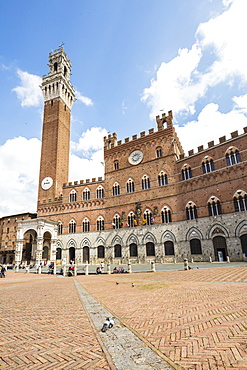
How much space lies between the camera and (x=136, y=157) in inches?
1380

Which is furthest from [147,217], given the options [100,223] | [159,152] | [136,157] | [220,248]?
[220,248]

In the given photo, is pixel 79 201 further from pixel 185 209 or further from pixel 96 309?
pixel 96 309

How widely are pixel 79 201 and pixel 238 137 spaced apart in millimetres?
25817

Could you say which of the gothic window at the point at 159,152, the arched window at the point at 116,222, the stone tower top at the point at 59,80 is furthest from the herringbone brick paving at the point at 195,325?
the stone tower top at the point at 59,80

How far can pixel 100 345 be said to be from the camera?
400cm

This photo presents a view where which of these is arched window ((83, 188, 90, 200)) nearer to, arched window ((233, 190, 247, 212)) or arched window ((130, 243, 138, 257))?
arched window ((130, 243, 138, 257))

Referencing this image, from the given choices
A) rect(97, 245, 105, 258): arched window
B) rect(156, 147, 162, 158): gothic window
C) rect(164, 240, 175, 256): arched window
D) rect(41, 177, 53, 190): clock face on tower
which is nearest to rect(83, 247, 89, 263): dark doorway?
rect(97, 245, 105, 258): arched window

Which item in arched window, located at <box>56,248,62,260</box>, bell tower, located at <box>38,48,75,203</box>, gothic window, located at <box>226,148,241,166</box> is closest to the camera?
gothic window, located at <box>226,148,241,166</box>

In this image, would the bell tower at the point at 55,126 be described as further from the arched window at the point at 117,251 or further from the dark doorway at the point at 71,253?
the arched window at the point at 117,251

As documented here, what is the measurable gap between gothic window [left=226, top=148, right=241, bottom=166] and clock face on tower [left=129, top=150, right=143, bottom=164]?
42.6 feet

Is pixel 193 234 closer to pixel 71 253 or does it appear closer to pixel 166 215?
pixel 166 215

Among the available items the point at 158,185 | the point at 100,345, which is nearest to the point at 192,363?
the point at 100,345

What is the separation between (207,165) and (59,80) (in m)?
35.9

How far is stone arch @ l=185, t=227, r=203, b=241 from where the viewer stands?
2684 cm
